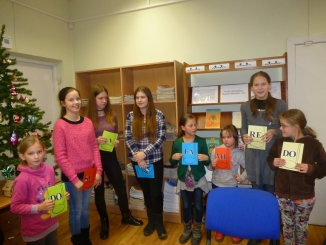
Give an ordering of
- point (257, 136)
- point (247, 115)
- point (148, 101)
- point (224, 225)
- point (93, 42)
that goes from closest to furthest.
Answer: point (224, 225)
point (257, 136)
point (247, 115)
point (148, 101)
point (93, 42)

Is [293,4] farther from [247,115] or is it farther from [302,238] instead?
[302,238]

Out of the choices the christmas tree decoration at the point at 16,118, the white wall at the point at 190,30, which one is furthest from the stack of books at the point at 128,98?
the christmas tree decoration at the point at 16,118

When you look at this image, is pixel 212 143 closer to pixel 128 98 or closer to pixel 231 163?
pixel 231 163

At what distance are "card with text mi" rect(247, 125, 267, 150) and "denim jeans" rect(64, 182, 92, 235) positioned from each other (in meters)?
1.62

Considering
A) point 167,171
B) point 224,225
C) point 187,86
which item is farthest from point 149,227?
point 187,86

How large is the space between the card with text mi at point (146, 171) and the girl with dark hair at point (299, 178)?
47.2 inches

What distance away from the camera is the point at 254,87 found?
7.22ft

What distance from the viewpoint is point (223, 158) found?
2.26 metres

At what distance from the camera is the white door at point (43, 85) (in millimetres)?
3426

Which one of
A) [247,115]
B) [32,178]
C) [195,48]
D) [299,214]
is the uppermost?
[195,48]

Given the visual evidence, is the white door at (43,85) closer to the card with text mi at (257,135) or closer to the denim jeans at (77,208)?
the denim jeans at (77,208)

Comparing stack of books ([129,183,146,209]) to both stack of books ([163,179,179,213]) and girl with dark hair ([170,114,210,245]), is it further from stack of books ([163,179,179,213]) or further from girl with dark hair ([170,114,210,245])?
girl with dark hair ([170,114,210,245])

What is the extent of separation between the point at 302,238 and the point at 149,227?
153 cm

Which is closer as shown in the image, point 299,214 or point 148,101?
point 299,214
